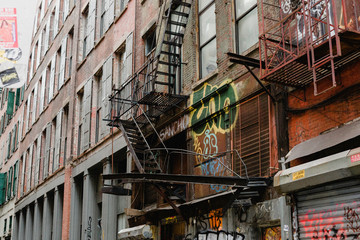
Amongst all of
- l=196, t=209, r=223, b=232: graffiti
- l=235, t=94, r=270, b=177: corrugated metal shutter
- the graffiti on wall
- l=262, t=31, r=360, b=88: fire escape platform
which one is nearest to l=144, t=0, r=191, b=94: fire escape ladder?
l=235, t=94, r=270, b=177: corrugated metal shutter

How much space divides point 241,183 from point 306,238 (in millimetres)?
1778

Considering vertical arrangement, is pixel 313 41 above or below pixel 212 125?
above

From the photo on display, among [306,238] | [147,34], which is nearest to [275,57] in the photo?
[306,238]

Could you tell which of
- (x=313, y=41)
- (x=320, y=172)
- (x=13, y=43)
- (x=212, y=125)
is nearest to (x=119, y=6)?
(x=13, y=43)

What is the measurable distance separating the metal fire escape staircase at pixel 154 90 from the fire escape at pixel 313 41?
446 cm

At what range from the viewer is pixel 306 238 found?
9875mm

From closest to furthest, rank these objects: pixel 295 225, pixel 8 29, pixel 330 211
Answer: pixel 330 211 → pixel 295 225 → pixel 8 29

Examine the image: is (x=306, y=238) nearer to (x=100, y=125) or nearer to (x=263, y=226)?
(x=263, y=226)

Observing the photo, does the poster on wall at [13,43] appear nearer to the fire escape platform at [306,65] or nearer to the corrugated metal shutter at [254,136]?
the corrugated metal shutter at [254,136]

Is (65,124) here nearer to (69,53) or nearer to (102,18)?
(69,53)

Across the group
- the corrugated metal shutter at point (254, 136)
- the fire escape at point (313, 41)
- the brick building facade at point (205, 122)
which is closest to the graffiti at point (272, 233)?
the brick building facade at point (205, 122)

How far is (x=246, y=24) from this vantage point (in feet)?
42.5

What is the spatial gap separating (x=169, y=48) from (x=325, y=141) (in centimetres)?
798

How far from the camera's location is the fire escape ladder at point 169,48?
1543cm
